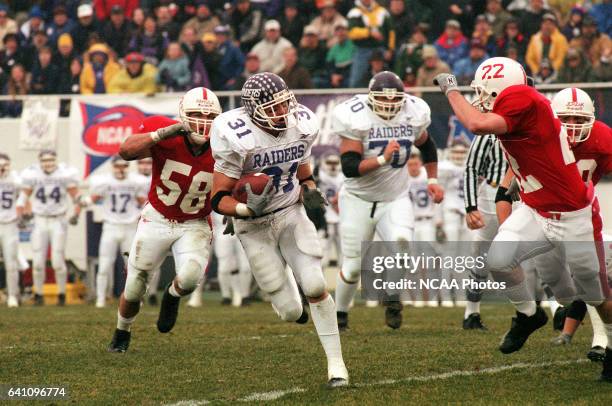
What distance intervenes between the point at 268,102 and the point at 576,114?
5.71ft

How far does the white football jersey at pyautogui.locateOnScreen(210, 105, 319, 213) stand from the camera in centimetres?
562

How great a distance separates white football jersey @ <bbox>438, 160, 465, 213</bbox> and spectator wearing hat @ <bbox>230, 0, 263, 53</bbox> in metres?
4.16

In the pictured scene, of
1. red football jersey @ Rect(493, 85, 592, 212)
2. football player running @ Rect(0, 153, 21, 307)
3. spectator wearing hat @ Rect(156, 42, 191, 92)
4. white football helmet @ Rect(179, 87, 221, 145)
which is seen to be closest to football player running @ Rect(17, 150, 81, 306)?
football player running @ Rect(0, 153, 21, 307)

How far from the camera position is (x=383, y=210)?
841 centimetres

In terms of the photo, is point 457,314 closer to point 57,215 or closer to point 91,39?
point 57,215

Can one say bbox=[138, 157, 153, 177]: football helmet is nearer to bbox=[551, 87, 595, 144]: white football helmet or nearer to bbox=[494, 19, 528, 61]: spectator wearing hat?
bbox=[494, 19, 528, 61]: spectator wearing hat

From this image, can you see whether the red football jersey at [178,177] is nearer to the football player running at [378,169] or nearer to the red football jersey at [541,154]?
the football player running at [378,169]

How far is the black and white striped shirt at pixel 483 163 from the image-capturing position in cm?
776

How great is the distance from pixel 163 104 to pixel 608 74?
5.18 m

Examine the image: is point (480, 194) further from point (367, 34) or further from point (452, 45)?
point (367, 34)

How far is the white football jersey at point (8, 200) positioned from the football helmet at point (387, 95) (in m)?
6.37

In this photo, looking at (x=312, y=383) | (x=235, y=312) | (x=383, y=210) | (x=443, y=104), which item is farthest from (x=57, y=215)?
(x=312, y=383)

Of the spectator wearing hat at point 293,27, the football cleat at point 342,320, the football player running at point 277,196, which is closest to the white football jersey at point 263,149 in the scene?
the football player running at point 277,196

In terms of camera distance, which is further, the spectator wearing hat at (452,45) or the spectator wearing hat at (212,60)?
the spectator wearing hat at (212,60)
